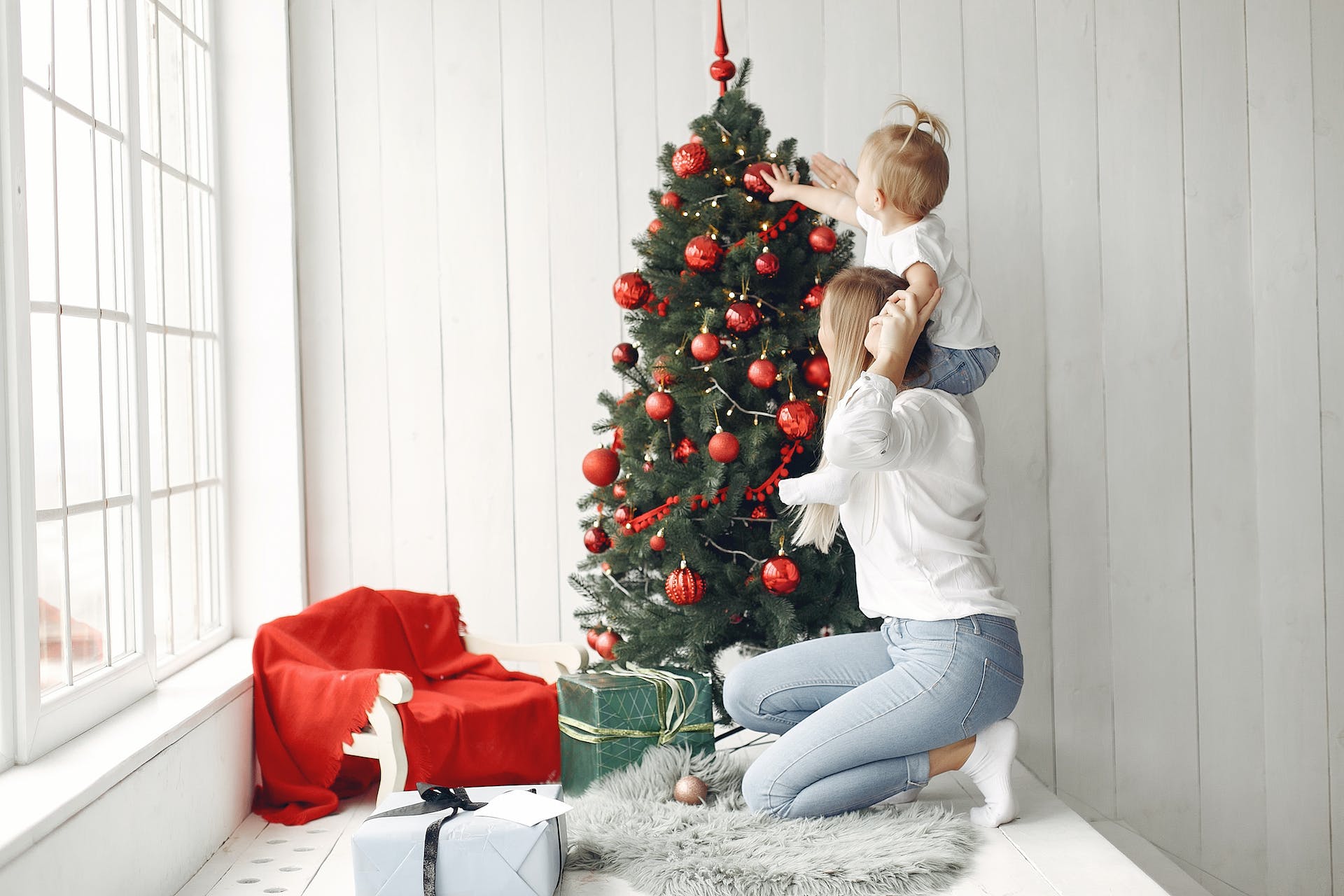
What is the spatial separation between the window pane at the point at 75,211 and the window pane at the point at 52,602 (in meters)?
0.43

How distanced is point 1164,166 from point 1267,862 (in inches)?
75.3

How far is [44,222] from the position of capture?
172cm

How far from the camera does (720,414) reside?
2.09 meters

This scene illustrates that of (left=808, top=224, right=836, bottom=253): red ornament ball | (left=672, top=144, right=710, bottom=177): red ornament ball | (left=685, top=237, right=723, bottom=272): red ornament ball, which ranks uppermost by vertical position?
(left=672, top=144, right=710, bottom=177): red ornament ball

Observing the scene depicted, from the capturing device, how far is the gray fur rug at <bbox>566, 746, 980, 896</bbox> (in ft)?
5.46


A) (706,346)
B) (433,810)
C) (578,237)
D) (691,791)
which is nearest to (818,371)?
(706,346)

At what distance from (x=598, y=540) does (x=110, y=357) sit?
1.05 metres

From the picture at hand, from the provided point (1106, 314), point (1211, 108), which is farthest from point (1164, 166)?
point (1106, 314)

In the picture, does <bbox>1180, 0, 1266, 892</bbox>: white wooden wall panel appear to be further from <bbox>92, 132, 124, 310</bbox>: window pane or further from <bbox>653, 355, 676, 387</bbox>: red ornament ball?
<bbox>92, 132, 124, 310</bbox>: window pane

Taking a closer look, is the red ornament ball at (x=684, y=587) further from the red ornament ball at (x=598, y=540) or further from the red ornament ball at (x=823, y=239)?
the red ornament ball at (x=823, y=239)

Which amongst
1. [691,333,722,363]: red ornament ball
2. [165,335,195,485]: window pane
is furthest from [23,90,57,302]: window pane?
[691,333,722,363]: red ornament ball

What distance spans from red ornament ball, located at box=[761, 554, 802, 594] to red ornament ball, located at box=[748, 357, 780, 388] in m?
0.36

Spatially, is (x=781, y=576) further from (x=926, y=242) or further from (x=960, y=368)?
(x=926, y=242)

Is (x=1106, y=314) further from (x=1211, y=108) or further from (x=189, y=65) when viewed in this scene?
(x=189, y=65)
